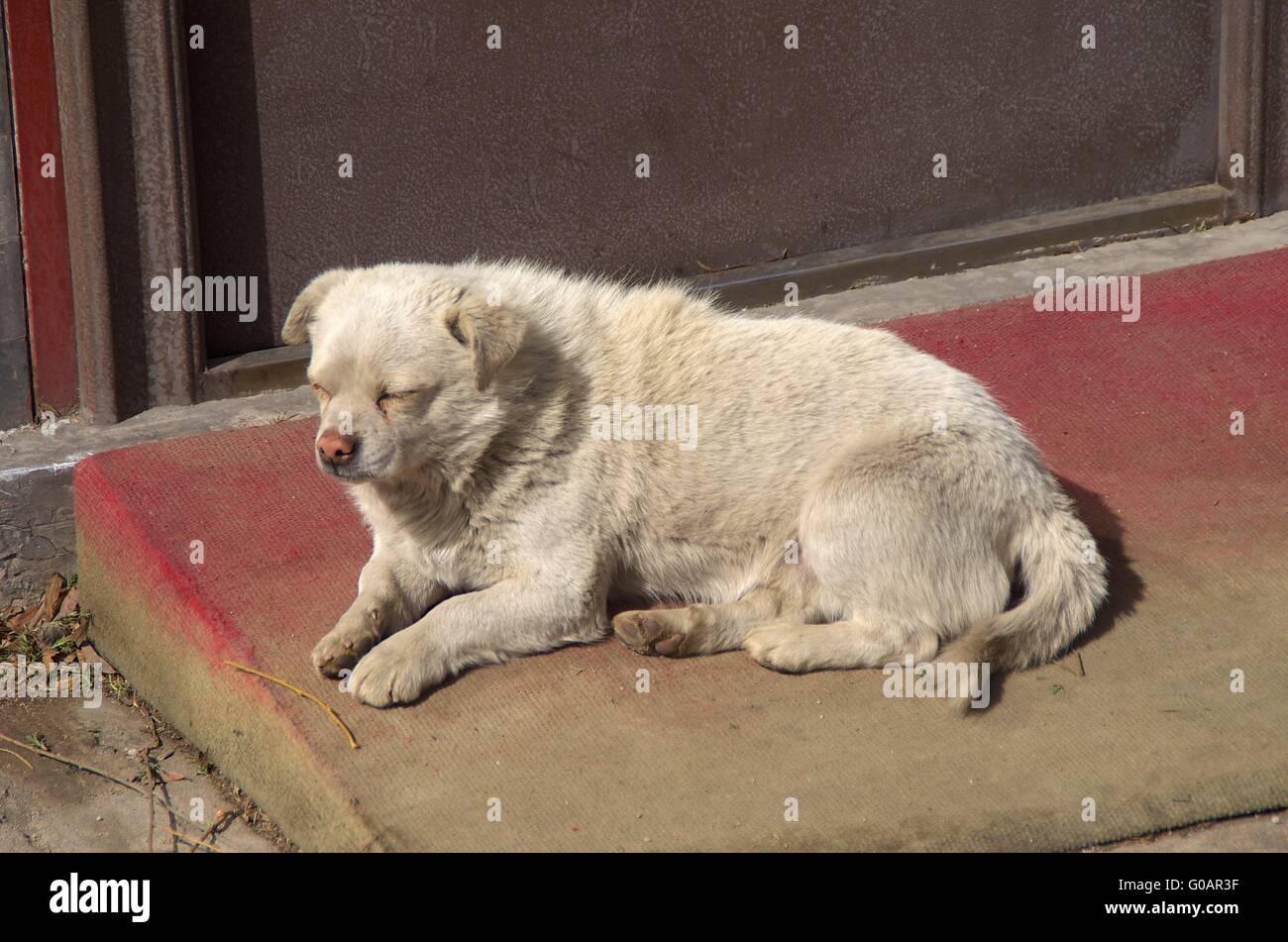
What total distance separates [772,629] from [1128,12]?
4183mm

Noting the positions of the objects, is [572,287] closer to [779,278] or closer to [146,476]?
[146,476]

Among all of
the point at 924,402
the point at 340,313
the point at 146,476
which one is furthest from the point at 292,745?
the point at 924,402

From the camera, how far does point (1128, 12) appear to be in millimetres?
7117

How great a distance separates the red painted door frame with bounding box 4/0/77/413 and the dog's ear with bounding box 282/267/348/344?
1.46 meters

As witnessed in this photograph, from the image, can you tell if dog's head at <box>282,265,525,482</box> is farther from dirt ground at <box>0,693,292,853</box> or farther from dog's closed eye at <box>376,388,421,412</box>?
dirt ground at <box>0,693,292,853</box>

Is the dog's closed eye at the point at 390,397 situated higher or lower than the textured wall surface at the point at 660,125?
lower

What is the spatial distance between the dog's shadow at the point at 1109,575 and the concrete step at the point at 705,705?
10 mm

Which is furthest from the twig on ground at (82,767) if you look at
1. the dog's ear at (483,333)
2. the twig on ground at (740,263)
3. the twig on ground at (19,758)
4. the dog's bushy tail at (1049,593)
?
the twig on ground at (740,263)

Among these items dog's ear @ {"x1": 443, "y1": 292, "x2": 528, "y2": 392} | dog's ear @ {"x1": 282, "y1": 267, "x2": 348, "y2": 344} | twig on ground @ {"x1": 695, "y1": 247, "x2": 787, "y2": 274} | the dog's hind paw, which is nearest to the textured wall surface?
twig on ground @ {"x1": 695, "y1": 247, "x2": 787, "y2": 274}

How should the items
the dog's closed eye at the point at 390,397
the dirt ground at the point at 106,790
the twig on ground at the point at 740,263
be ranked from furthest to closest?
the twig on ground at the point at 740,263 < the dirt ground at the point at 106,790 < the dog's closed eye at the point at 390,397

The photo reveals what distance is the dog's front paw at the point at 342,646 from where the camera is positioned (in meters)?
4.31

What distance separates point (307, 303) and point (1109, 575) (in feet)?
8.61

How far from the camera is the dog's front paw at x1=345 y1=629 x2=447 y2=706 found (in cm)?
420

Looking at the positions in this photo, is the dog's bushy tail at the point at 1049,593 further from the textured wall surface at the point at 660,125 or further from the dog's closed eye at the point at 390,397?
the textured wall surface at the point at 660,125
